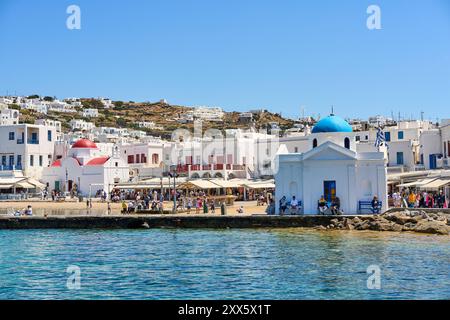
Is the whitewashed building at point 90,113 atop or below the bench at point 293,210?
atop

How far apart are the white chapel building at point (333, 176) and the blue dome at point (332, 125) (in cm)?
202

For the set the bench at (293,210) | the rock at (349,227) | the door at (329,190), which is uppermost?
the door at (329,190)

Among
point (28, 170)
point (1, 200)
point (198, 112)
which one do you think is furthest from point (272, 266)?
point (198, 112)

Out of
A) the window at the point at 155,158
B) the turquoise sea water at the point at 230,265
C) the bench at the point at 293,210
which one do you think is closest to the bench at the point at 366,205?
the bench at the point at 293,210

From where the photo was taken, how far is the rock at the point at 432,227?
86.3ft

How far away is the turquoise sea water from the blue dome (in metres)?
7.97

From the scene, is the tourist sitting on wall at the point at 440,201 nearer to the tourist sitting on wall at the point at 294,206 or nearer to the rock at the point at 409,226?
the rock at the point at 409,226

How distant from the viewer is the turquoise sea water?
573 inches

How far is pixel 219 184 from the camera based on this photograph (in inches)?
1764

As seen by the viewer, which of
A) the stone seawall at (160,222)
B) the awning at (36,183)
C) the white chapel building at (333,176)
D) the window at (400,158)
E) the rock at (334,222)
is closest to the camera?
the rock at (334,222)

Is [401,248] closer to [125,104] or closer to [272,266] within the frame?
[272,266]

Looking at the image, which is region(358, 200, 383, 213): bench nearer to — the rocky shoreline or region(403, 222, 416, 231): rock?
the rocky shoreline

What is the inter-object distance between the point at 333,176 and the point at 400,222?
4.61 meters
